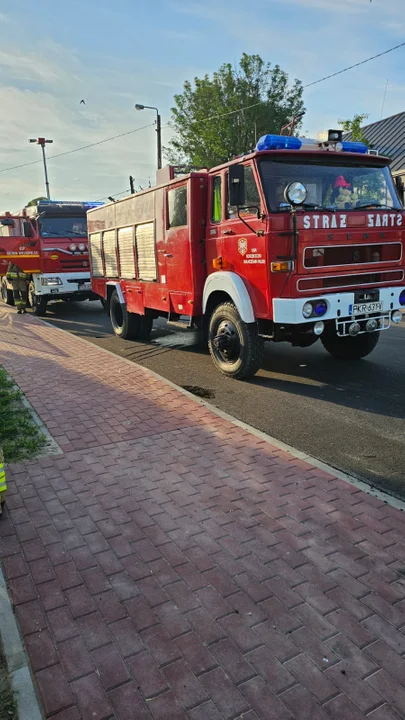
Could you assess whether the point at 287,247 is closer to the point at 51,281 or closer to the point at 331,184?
the point at 331,184

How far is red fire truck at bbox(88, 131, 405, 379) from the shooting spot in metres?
5.57

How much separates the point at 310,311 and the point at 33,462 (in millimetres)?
3371

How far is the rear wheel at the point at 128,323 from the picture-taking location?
980 centimetres

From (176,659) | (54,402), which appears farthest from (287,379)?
(176,659)

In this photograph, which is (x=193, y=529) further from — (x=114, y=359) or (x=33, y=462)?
(x=114, y=359)

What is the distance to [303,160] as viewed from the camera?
5.84 m

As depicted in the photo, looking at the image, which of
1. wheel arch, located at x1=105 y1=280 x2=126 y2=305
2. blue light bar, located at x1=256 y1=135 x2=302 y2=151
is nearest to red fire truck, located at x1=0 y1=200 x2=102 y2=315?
wheel arch, located at x1=105 y1=280 x2=126 y2=305

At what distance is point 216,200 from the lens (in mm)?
6617

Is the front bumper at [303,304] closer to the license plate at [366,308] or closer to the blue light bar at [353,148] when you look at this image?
the license plate at [366,308]

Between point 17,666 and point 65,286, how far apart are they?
39.8 ft

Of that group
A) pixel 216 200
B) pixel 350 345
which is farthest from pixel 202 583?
pixel 350 345

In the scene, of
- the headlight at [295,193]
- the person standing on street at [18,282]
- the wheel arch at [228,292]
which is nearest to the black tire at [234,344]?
the wheel arch at [228,292]

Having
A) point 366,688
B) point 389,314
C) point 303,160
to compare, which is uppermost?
point 303,160

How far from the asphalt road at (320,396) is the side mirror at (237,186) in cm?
234
